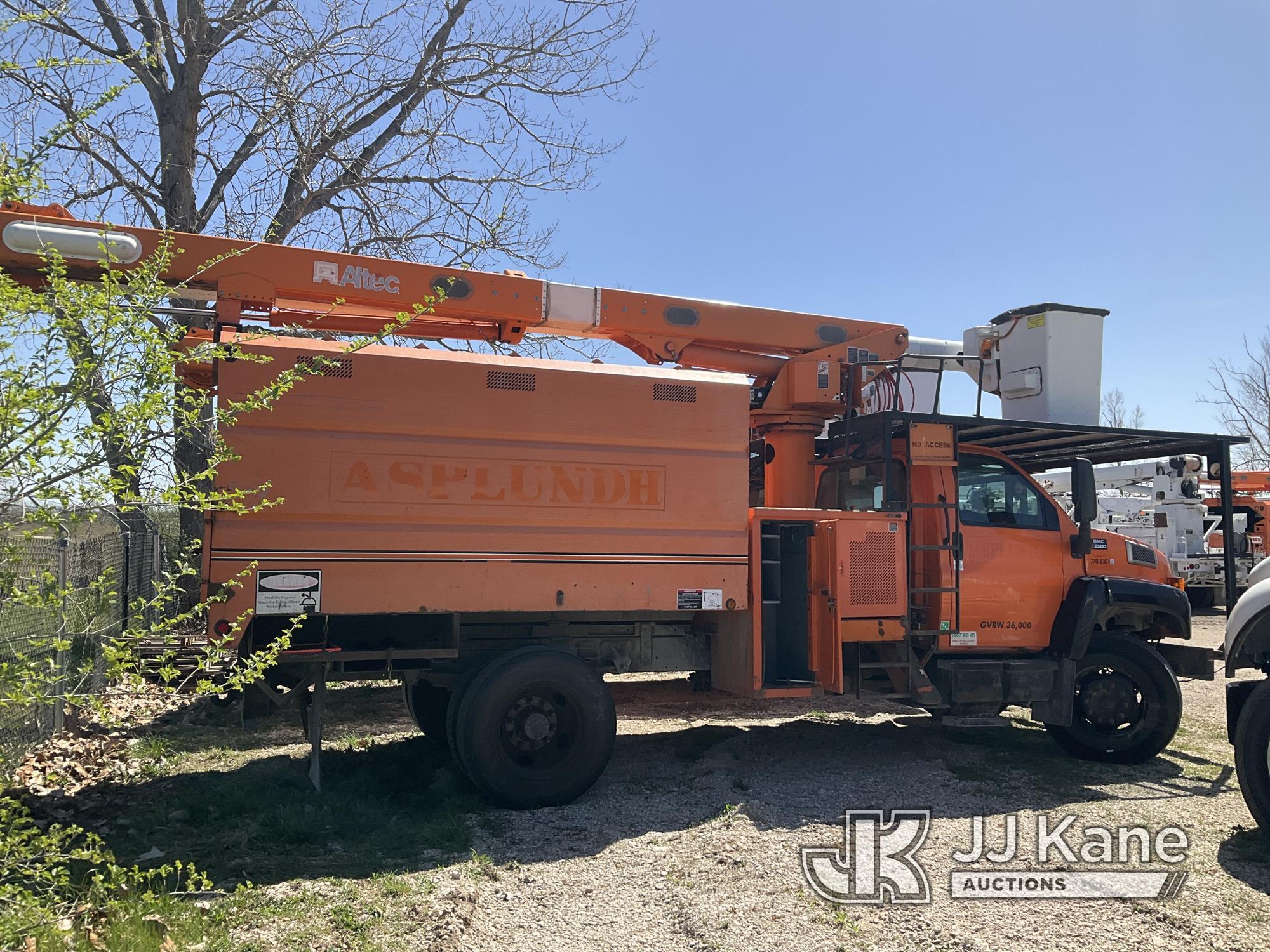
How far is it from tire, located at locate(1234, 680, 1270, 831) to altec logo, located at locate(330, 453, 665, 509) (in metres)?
3.86

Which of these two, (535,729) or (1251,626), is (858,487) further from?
(535,729)

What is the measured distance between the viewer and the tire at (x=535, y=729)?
243 inches

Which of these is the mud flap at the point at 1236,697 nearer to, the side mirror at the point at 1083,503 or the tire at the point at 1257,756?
the tire at the point at 1257,756

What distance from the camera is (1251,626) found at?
5.86 m

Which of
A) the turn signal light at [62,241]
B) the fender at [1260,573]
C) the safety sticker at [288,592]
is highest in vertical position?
the turn signal light at [62,241]

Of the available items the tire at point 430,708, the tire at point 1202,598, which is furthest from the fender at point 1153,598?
the tire at point 1202,598

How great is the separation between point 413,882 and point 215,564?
225 centimetres

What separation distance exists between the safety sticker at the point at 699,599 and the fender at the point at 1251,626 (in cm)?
326

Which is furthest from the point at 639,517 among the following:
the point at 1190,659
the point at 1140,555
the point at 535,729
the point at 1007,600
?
the point at 1190,659

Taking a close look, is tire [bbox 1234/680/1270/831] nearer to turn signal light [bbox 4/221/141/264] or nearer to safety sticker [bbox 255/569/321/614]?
safety sticker [bbox 255/569/321/614]

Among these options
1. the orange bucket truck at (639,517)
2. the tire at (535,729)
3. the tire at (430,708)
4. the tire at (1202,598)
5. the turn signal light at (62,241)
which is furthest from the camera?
the tire at (1202,598)

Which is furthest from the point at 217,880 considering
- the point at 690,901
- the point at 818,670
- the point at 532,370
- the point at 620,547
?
the point at 818,670

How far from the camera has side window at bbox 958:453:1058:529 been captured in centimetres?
793

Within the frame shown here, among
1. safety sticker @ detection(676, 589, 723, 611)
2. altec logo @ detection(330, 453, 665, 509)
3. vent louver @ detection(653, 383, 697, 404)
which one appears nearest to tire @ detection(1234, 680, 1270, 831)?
safety sticker @ detection(676, 589, 723, 611)
